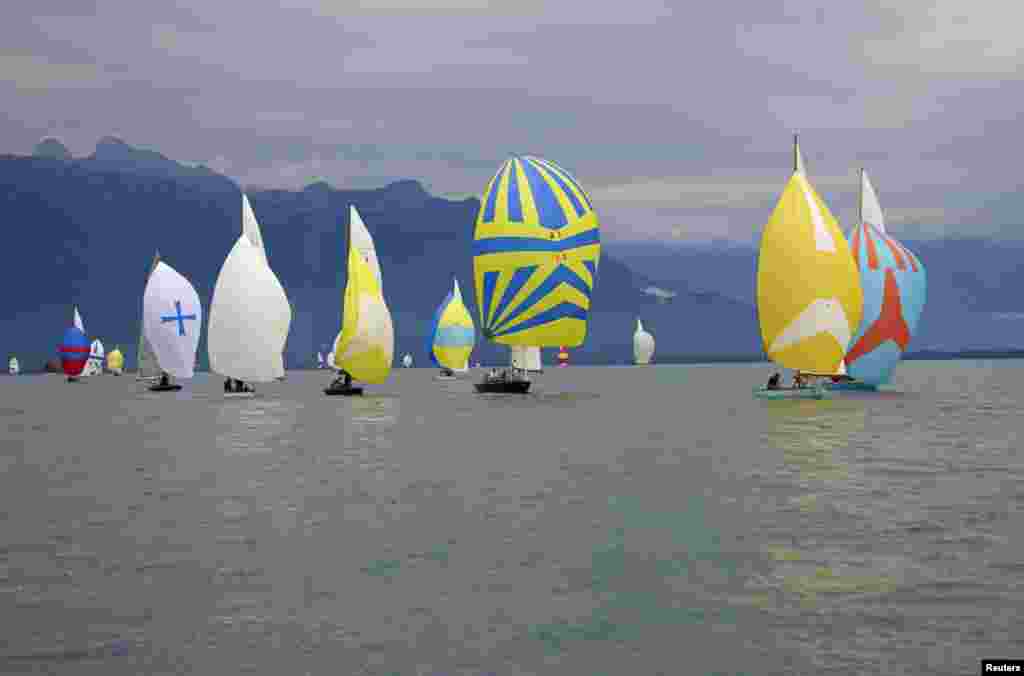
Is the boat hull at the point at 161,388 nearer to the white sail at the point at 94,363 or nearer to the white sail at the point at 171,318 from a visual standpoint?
the white sail at the point at 171,318

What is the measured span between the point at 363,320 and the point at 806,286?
79.0 feet

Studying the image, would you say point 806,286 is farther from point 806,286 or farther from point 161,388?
point 161,388

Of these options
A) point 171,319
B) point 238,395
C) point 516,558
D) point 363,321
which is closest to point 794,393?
point 363,321

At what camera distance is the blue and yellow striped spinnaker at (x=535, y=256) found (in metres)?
61.6

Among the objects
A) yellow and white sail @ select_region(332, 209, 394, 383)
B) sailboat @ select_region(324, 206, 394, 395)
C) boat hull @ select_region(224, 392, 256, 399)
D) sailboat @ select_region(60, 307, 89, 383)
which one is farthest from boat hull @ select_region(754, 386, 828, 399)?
sailboat @ select_region(60, 307, 89, 383)

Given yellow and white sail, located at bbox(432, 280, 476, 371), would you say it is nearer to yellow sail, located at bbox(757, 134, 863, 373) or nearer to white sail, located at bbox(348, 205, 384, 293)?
white sail, located at bbox(348, 205, 384, 293)

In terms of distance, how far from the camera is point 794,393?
67562 millimetres

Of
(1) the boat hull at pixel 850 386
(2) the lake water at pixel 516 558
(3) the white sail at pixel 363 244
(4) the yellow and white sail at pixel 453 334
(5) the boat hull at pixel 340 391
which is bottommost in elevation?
(5) the boat hull at pixel 340 391

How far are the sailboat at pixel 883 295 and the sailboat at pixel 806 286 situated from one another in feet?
19.1

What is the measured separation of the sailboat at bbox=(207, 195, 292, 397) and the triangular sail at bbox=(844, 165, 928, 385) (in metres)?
31.1

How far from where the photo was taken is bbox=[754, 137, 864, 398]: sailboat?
53.4 m

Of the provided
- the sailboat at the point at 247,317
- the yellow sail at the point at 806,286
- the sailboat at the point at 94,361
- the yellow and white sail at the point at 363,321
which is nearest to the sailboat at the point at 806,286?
the yellow sail at the point at 806,286

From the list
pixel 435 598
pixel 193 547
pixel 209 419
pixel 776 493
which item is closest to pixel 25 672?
pixel 435 598

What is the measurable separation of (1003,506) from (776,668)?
1272 centimetres
